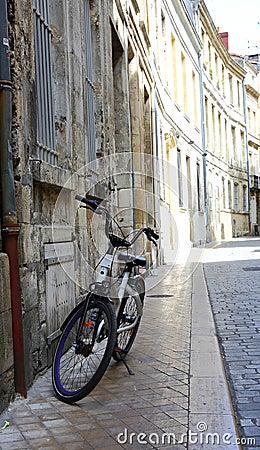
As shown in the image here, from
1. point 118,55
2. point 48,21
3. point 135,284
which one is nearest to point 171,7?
point 118,55

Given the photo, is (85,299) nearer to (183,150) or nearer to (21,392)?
(21,392)

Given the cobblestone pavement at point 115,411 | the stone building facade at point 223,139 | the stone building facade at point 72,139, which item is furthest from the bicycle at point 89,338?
the stone building facade at point 223,139

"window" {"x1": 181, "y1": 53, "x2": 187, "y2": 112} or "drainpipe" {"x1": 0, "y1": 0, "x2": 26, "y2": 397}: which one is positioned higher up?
"window" {"x1": 181, "y1": 53, "x2": 187, "y2": 112}

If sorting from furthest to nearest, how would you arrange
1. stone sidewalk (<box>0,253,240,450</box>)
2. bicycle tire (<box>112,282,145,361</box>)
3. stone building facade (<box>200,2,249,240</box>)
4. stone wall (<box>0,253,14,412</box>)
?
stone building facade (<box>200,2,249,240</box>), bicycle tire (<box>112,282,145,361</box>), stone wall (<box>0,253,14,412</box>), stone sidewalk (<box>0,253,240,450</box>)

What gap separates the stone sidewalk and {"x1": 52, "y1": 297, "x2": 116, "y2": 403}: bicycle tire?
0.12m

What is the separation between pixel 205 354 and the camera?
18.1 ft

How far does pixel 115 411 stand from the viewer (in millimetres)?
3947

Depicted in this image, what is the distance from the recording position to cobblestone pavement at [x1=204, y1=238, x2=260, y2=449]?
3907 millimetres

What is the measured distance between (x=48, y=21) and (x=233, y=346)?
3.31 metres

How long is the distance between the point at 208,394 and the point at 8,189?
6.07 ft

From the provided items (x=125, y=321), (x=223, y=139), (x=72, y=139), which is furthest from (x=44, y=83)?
(x=223, y=139)

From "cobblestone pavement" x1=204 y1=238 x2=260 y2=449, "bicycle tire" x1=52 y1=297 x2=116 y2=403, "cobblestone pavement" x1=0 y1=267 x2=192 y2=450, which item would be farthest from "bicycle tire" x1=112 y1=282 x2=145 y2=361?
"cobblestone pavement" x1=204 y1=238 x2=260 y2=449

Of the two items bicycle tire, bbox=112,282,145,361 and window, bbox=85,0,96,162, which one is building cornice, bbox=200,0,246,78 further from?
bicycle tire, bbox=112,282,145,361

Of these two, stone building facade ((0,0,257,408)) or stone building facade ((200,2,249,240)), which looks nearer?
stone building facade ((0,0,257,408))
